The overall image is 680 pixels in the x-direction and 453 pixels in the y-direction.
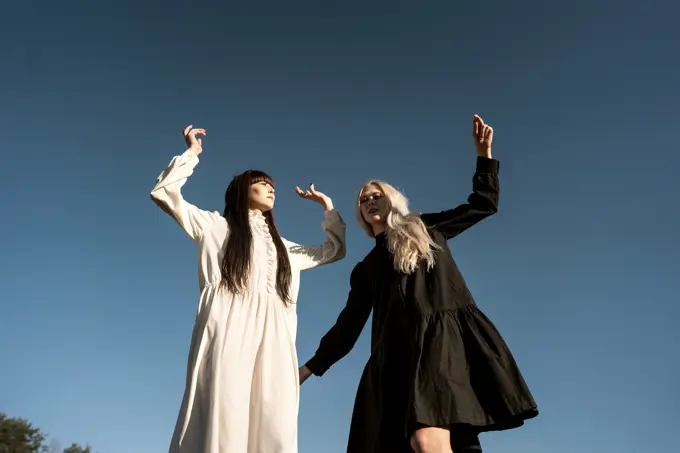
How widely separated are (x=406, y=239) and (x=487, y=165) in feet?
2.47

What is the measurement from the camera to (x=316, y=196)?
18.6 ft

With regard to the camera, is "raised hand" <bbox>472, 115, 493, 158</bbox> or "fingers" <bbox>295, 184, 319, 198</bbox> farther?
"fingers" <bbox>295, 184, 319, 198</bbox>

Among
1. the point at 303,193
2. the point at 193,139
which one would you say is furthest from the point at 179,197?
the point at 303,193

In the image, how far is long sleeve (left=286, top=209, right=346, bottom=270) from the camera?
5266 mm

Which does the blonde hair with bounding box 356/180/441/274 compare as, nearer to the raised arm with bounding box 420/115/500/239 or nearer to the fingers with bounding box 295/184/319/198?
the raised arm with bounding box 420/115/500/239

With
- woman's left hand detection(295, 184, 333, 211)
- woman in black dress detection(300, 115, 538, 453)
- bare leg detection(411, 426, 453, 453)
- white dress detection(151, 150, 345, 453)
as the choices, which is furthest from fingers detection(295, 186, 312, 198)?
bare leg detection(411, 426, 453, 453)

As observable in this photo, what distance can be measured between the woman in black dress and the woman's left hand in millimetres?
1279

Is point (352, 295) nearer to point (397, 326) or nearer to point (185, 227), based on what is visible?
point (397, 326)

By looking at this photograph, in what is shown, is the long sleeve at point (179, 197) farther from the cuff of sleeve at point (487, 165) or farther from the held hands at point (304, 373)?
the cuff of sleeve at point (487, 165)

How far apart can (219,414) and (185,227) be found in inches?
61.3

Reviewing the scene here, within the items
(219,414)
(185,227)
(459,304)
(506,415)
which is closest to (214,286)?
(185,227)

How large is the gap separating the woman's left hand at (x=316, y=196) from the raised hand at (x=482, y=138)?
72.9 inches

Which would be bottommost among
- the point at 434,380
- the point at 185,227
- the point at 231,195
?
the point at 434,380

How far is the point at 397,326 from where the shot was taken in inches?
141
